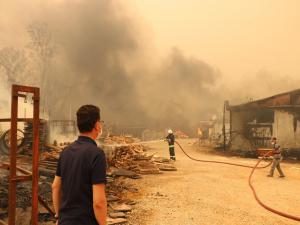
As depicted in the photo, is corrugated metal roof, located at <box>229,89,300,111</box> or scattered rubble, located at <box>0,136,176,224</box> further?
corrugated metal roof, located at <box>229,89,300,111</box>

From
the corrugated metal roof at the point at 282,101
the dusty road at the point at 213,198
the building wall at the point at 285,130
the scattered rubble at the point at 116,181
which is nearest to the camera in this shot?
the scattered rubble at the point at 116,181

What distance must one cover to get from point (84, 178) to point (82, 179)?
0.8 inches

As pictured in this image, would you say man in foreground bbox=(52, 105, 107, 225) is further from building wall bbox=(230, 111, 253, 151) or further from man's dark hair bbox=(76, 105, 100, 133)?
building wall bbox=(230, 111, 253, 151)

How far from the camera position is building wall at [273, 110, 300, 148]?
18875 mm

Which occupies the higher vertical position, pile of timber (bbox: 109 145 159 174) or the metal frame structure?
the metal frame structure

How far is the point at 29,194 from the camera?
7098 mm

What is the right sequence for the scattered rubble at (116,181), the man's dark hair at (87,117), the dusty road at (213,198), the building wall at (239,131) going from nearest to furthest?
1. the man's dark hair at (87,117)
2. the scattered rubble at (116,181)
3. the dusty road at (213,198)
4. the building wall at (239,131)

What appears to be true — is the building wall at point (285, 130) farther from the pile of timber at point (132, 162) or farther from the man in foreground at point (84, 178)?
the man in foreground at point (84, 178)

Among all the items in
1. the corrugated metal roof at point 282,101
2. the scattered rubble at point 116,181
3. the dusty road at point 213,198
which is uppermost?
the corrugated metal roof at point 282,101

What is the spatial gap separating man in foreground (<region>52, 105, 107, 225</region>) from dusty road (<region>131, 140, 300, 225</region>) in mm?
4438

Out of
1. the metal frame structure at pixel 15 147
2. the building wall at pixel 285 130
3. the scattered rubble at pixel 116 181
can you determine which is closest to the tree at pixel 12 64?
the scattered rubble at pixel 116 181

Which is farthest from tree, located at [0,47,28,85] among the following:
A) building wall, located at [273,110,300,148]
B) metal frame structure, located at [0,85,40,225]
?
metal frame structure, located at [0,85,40,225]

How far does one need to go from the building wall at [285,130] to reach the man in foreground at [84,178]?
18.6 metres

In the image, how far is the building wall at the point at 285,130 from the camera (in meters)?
18.9
